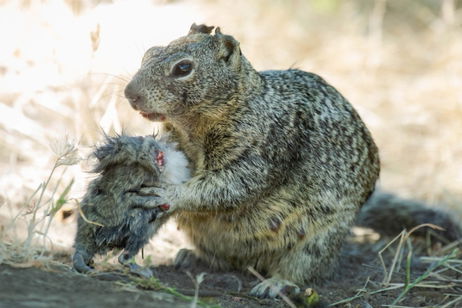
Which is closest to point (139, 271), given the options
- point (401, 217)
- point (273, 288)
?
point (273, 288)

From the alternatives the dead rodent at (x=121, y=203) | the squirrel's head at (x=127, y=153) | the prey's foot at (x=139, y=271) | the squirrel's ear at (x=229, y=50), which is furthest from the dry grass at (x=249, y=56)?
the squirrel's ear at (x=229, y=50)

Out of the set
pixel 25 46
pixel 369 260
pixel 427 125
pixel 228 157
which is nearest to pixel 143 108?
pixel 228 157

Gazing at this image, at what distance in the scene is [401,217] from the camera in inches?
264

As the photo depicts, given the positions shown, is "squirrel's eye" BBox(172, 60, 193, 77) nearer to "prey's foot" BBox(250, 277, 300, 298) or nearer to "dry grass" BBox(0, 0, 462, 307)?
"dry grass" BBox(0, 0, 462, 307)

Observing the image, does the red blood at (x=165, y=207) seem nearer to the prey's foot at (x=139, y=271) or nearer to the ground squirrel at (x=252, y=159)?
the ground squirrel at (x=252, y=159)

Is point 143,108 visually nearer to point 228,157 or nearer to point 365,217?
point 228,157

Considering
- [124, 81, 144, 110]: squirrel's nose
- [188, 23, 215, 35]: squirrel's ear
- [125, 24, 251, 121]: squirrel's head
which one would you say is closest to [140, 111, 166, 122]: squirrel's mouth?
[125, 24, 251, 121]: squirrel's head

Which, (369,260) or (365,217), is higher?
(365,217)

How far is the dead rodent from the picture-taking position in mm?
4641

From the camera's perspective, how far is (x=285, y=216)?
5.43 m

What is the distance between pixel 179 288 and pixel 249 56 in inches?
258

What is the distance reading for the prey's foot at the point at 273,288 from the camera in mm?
5148

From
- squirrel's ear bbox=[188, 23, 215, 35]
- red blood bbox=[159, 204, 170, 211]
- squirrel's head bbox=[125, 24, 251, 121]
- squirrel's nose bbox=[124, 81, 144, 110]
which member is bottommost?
red blood bbox=[159, 204, 170, 211]

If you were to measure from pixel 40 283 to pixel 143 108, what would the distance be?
1536 mm
